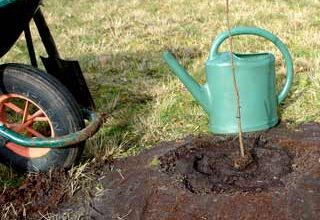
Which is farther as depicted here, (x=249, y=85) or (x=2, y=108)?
(x=249, y=85)

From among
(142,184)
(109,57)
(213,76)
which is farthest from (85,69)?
(142,184)

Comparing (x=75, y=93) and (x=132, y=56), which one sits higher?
(x=75, y=93)

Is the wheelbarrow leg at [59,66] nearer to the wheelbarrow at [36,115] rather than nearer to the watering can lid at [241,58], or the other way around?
the wheelbarrow at [36,115]

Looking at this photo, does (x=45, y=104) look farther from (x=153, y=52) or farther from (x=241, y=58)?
(x=153, y=52)

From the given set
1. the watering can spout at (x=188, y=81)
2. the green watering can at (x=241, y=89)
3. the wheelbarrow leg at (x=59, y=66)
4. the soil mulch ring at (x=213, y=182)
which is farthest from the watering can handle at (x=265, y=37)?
the wheelbarrow leg at (x=59, y=66)

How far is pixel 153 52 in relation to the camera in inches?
200

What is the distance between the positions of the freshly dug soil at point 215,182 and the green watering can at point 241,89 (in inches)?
4.0

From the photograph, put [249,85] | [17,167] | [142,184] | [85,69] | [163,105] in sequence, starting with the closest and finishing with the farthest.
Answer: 1. [142,184]
2. [17,167]
3. [249,85]
4. [163,105]
5. [85,69]

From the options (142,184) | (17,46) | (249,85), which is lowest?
(17,46)

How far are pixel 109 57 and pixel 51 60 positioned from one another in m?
1.90

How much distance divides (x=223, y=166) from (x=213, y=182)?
172mm

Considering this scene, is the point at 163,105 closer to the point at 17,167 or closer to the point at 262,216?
the point at 17,167

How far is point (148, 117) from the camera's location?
3.40 meters

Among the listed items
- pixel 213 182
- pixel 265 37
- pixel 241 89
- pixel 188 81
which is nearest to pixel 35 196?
pixel 213 182
